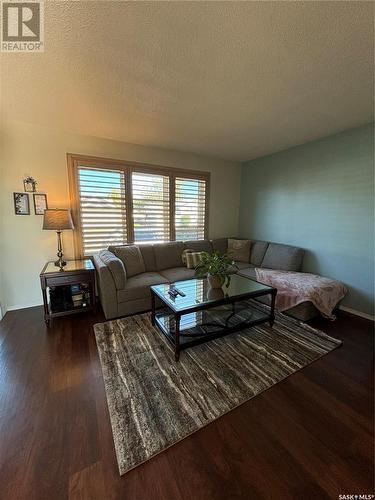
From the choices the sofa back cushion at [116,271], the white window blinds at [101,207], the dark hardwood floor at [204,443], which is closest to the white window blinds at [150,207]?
the white window blinds at [101,207]

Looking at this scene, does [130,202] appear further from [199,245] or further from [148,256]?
[199,245]

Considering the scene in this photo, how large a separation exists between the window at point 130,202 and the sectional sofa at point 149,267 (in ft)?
1.19

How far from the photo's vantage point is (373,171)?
8.20 feet

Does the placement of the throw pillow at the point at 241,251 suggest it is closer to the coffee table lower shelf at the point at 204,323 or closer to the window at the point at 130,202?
the window at the point at 130,202

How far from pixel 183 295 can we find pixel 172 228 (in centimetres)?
188

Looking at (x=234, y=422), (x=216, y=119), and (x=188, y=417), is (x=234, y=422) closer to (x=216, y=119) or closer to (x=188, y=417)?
(x=188, y=417)

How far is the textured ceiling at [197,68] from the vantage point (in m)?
1.15

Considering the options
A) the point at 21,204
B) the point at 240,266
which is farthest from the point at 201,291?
the point at 21,204

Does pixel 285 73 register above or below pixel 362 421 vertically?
above

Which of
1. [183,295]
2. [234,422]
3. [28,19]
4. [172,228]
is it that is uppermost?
[28,19]

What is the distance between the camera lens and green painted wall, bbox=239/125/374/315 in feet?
8.50

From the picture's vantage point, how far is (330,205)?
293cm

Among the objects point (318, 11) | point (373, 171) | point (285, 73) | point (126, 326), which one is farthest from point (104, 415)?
point (373, 171)

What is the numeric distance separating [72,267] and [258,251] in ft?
10.1
